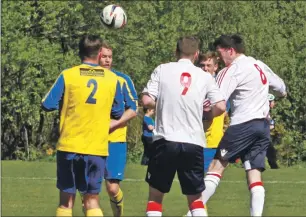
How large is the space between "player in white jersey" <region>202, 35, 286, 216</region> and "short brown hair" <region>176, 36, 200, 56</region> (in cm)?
124

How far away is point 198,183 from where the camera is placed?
959 cm

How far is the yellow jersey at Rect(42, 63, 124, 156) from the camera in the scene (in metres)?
9.29

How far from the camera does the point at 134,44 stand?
34500 millimetres

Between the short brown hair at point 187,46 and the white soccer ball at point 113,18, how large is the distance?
7271 mm

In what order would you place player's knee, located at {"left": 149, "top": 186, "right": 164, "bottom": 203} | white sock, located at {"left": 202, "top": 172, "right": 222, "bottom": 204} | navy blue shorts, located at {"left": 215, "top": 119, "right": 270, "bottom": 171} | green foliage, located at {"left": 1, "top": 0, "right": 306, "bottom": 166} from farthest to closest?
green foliage, located at {"left": 1, "top": 0, "right": 306, "bottom": 166} → white sock, located at {"left": 202, "top": 172, "right": 222, "bottom": 204} → navy blue shorts, located at {"left": 215, "top": 119, "right": 270, "bottom": 171} → player's knee, located at {"left": 149, "top": 186, "right": 164, "bottom": 203}

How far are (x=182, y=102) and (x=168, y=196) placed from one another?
611cm

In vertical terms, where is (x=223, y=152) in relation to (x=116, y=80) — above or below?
below

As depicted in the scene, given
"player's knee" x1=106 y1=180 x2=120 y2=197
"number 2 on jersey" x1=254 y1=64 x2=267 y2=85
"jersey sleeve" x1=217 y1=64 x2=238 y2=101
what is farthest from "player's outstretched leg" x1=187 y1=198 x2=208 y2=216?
"player's knee" x1=106 y1=180 x2=120 y2=197

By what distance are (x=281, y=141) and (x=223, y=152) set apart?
1712 cm

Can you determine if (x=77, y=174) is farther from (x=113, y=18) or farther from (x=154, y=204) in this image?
(x=113, y=18)

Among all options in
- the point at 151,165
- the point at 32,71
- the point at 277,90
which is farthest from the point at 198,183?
the point at 32,71

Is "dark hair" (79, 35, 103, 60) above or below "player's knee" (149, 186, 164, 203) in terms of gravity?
above

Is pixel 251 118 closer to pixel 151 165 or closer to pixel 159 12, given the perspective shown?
pixel 151 165

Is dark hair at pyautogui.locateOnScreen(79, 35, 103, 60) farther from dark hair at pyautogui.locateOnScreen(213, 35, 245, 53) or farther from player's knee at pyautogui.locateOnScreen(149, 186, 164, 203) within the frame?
dark hair at pyautogui.locateOnScreen(213, 35, 245, 53)
